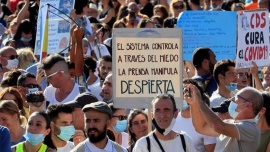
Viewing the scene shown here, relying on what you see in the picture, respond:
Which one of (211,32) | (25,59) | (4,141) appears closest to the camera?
(4,141)

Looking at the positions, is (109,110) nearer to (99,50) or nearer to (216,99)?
(216,99)

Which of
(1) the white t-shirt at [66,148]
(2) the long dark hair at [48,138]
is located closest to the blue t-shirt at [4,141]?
(2) the long dark hair at [48,138]

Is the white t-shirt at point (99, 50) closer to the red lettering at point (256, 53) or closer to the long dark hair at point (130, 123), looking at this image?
the red lettering at point (256, 53)

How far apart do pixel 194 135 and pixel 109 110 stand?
6.45 ft

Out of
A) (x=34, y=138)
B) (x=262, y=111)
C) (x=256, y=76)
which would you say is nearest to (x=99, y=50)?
(x=256, y=76)

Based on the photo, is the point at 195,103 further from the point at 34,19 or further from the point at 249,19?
the point at 34,19

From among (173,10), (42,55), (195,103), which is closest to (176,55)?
(195,103)

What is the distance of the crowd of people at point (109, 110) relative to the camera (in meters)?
10.3

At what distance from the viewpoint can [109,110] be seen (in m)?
10.3

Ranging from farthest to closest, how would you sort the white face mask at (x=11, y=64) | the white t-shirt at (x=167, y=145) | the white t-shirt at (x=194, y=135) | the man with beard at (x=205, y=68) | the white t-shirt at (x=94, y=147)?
the white face mask at (x=11, y=64), the man with beard at (x=205, y=68), the white t-shirt at (x=194, y=135), the white t-shirt at (x=167, y=145), the white t-shirt at (x=94, y=147)

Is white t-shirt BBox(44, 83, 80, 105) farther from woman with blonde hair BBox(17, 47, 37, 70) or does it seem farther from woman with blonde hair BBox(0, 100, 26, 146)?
woman with blonde hair BBox(17, 47, 37, 70)

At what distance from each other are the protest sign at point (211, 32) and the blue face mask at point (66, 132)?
4039 millimetres

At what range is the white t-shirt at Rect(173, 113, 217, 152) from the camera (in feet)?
39.2

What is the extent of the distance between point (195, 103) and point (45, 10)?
5210 mm
